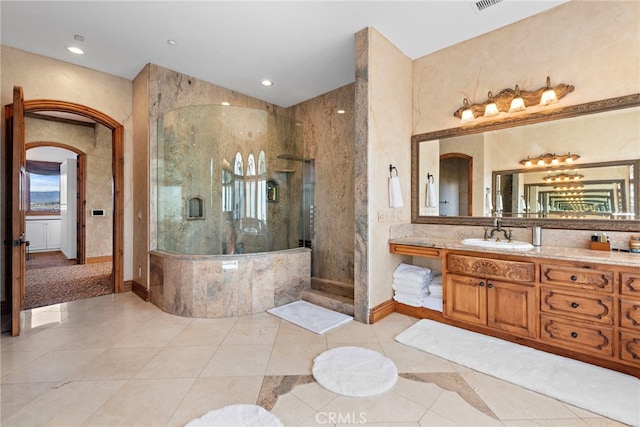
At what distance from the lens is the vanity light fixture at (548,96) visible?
2.53 m

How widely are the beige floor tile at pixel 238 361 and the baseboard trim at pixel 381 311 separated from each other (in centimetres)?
110

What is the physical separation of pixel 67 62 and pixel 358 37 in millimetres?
3655

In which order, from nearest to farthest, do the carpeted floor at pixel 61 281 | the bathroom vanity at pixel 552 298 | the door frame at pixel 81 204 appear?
the bathroom vanity at pixel 552 298
the carpeted floor at pixel 61 281
the door frame at pixel 81 204

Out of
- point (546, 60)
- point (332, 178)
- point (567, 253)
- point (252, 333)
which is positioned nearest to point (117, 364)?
point (252, 333)

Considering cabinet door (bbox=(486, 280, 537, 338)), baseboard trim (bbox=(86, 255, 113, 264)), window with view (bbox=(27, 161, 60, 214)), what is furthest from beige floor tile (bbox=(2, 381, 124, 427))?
window with view (bbox=(27, 161, 60, 214))

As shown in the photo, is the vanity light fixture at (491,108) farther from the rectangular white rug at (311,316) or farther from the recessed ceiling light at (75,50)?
the recessed ceiling light at (75,50)

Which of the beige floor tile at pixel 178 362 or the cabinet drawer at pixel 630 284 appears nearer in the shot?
the cabinet drawer at pixel 630 284

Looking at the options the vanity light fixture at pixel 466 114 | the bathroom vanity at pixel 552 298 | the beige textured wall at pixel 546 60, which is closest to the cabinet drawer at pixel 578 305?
the bathroom vanity at pixel 552 298

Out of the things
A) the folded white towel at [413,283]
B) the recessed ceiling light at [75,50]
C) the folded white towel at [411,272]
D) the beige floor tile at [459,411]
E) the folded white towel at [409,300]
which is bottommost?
the beige floor tile at [459,411]

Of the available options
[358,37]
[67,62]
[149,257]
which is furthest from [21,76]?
[358,37]

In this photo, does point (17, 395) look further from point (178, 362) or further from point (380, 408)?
point (380, 408)

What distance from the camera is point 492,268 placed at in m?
2.49

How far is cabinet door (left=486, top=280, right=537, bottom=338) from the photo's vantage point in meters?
2.31

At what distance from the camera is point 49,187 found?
24.9ft
